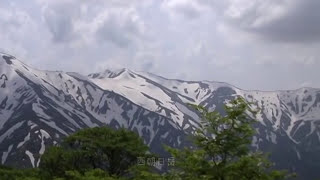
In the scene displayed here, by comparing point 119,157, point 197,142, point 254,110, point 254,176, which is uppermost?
point 119,157

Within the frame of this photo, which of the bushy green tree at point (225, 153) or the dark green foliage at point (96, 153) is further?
the dark green foliage at point (96, 153)

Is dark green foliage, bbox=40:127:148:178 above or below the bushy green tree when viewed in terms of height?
above

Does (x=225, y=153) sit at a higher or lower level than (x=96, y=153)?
lower

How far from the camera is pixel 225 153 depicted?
1862 centimetres

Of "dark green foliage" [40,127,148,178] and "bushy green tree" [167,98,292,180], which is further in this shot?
"dark green foliage" [40,127,148,178]

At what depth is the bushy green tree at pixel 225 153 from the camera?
18.0m

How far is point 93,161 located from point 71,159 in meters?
3.57

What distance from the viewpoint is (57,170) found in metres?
61.9

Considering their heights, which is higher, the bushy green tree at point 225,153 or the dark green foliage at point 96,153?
the dark green foliage at point 96,153

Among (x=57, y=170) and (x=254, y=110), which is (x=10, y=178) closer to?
(x=57, y=170)

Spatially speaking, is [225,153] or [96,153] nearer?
[225,153]

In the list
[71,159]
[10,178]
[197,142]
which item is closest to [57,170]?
[71,159]

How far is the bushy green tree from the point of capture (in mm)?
17953

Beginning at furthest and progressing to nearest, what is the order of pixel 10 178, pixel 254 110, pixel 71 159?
pixel 10 178 → pixel 71 159 → pixel 254 110
